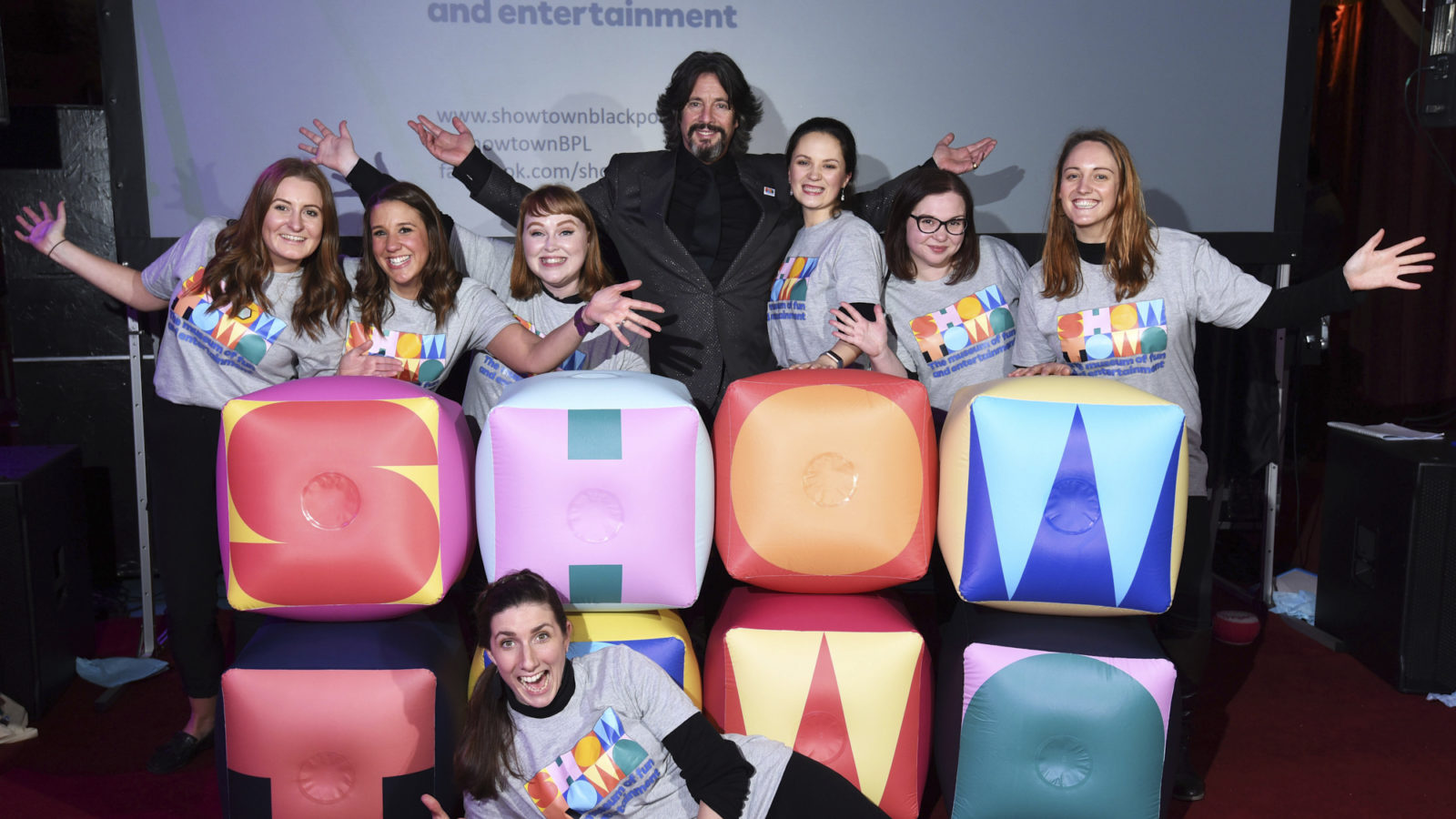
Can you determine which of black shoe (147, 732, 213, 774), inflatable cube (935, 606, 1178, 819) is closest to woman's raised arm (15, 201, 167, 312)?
black shoe (147, 732, 213, 774)

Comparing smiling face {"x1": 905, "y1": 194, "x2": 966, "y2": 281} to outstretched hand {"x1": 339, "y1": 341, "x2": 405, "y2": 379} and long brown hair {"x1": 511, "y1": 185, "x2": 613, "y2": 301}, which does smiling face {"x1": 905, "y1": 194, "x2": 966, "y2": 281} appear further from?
outstretched hand {"x1": 339, "y1": 341, "x2": 405, "y2": 379}

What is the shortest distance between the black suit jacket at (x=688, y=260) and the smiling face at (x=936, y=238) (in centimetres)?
36

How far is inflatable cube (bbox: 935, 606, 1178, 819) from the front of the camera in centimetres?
191

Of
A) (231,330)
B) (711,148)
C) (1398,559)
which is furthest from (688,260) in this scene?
(1398,559)

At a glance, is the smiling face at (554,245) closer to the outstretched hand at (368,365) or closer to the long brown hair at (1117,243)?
the outstretched hand at (368,365)

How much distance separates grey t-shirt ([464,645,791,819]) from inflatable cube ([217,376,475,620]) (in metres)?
0.35

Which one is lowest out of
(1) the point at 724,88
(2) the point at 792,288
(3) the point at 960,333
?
(3) the point at 960,333

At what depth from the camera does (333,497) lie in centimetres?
191

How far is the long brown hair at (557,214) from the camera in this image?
2.41 m

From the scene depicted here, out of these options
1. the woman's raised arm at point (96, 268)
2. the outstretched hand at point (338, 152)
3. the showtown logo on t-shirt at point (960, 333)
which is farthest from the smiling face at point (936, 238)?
the woman's raised arm at point (96, 268)

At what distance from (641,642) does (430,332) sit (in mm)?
909

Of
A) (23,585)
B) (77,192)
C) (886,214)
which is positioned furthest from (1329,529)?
(77,192)

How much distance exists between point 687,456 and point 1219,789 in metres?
1.58

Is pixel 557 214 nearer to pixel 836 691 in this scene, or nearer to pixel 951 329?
pixel 951 329
